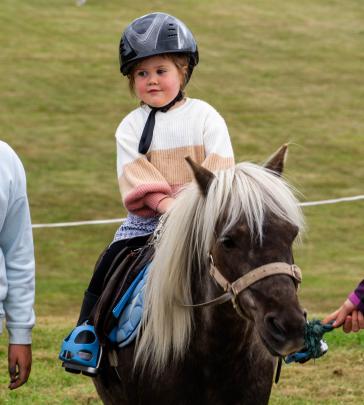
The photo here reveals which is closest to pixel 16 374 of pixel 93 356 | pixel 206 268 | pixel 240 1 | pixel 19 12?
pixel 93 356

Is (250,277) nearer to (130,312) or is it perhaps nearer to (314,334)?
(314,334)

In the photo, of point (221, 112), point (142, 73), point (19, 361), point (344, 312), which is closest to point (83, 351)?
point (19, 361)

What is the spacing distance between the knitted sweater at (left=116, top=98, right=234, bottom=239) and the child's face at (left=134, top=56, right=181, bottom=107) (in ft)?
0.32

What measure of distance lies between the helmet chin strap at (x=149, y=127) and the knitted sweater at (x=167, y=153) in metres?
0.02

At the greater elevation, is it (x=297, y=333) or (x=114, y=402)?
(x=297, y=333)

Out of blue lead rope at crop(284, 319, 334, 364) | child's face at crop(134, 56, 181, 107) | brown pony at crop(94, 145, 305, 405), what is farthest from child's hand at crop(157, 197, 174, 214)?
blue lead rope at crop(284, 319, 334, 364)

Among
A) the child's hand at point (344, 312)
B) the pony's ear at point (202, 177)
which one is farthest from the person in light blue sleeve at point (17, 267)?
the child's hand at point (344, 312)

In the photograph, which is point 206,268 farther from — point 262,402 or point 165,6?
point 165,6

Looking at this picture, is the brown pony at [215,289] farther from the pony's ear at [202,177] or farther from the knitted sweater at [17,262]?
the knitted sweater at [17,262]

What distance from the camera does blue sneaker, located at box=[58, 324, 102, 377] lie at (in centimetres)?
538

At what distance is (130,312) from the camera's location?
17.0ft

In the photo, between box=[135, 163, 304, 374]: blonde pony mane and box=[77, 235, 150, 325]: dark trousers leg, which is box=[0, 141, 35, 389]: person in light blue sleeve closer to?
box=[135, 163, 304, 374]: blonde pony mane

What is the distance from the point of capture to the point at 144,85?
5676mm

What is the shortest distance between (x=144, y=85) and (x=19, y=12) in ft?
77.9
